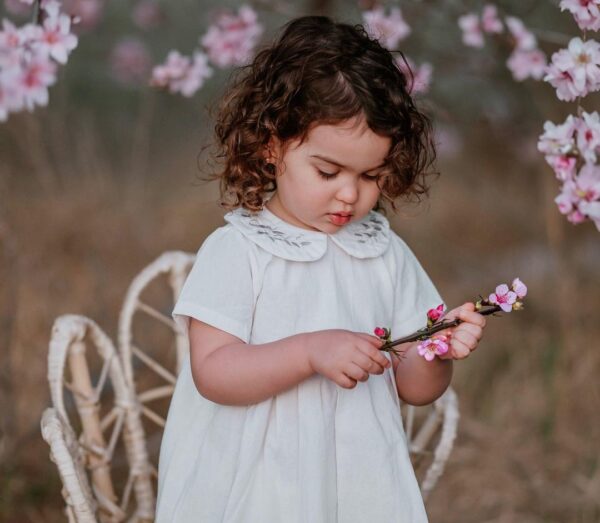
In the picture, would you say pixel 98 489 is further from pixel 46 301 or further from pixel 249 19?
pixel 46 301

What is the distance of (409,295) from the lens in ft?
5.45

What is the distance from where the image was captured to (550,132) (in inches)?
63.8

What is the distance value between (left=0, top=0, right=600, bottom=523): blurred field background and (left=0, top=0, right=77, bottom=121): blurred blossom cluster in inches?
15.0

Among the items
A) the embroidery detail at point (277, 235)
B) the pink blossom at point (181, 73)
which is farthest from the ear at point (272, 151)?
the pink blossom at point (181, 73)

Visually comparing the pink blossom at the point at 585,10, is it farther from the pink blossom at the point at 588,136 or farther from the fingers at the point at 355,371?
the fingers at the point at 355,371

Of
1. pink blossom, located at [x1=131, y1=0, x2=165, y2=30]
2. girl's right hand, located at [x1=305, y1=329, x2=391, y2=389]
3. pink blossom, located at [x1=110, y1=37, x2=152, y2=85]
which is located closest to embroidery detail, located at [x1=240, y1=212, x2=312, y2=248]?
girl's right hand, located at [x1=305, y1=329, x2=391, y2=389]

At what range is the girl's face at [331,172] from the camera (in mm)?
1443

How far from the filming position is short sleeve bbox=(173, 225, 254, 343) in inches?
57.7

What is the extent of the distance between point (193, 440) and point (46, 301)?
79.0 inches

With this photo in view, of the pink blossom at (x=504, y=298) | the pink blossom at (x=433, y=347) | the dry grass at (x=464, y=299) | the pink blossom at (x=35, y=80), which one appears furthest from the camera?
the dry grass at (x=464, y=299)

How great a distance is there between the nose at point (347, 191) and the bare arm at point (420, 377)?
292 mm

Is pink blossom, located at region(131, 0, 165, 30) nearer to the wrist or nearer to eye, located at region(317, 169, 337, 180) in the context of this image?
eye, located at region(317, 169, 337, 180)

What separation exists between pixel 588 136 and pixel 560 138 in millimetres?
51

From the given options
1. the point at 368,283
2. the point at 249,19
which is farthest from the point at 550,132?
the point at 249,19
